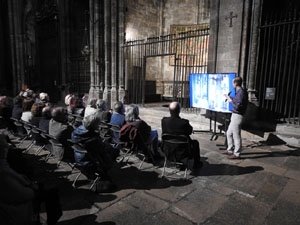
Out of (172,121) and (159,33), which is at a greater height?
(159,33)

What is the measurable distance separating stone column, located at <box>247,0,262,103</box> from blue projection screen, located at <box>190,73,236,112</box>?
1247 millimetres

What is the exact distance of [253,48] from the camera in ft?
19.3

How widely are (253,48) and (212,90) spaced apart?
69.1 inches

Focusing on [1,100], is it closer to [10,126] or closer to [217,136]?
[10,126]

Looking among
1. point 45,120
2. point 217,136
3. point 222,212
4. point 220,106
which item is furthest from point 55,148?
point 217,136

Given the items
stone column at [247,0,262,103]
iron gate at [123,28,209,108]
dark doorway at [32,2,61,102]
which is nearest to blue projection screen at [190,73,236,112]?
iron gate at [123,28,209,108]

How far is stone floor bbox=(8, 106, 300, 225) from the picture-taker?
250 cm

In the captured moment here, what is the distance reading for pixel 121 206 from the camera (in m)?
2.74

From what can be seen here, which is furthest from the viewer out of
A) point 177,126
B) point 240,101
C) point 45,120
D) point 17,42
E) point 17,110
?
point 17,42

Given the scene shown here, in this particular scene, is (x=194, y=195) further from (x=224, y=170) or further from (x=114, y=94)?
(x=114, y=94)

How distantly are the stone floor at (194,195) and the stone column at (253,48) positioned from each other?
7.57 feet

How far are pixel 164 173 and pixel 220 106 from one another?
2515 mm

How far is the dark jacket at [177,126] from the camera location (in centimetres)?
337

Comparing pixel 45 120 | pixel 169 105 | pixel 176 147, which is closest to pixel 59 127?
pixel 45 120
